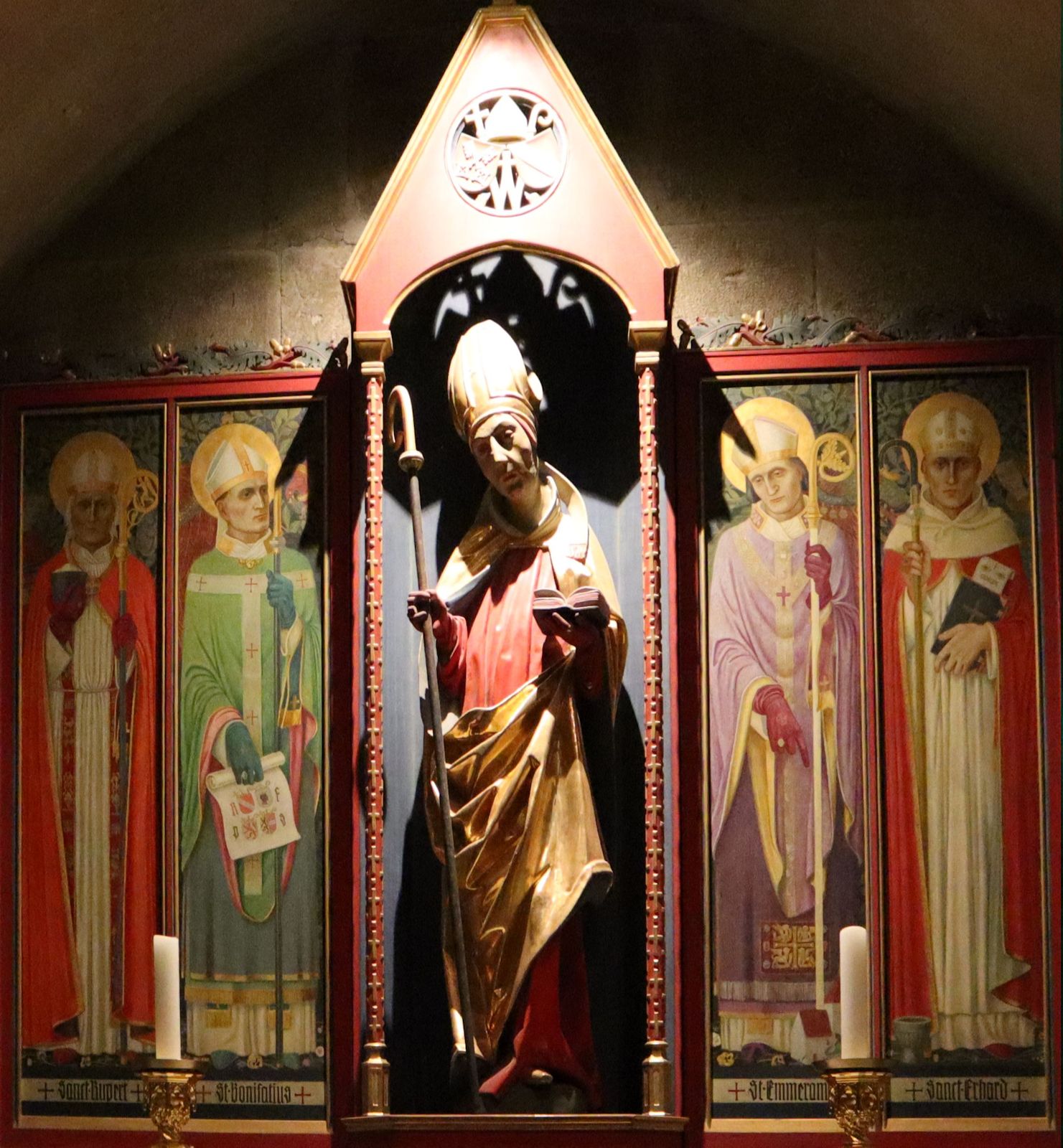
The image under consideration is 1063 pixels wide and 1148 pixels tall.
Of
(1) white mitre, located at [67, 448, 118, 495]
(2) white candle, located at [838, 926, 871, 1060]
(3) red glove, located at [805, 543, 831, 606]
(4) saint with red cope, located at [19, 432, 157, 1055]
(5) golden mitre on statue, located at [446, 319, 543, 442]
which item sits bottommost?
(2) white candle, located at [838, 926, 871, 1060]

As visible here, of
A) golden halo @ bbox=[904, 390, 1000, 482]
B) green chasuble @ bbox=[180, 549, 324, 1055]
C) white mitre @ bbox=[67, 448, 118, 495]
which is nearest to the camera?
green chasuble @ bbox=[180, 549, 324, 1055]

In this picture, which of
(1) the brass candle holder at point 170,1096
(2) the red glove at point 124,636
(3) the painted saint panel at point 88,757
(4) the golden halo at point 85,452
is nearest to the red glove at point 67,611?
(3) the painted saint panel at point 88,757

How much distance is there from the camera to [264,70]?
681cm

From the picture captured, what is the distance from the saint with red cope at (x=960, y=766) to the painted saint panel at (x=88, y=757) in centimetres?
188

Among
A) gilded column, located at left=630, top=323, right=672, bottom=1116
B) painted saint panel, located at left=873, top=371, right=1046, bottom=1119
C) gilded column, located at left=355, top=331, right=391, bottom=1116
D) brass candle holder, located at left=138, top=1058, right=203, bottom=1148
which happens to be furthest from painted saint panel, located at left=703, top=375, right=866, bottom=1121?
brass candle holder, located at left=138, top=1058, right=203, bottom=1148

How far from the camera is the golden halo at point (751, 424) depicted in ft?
20.9

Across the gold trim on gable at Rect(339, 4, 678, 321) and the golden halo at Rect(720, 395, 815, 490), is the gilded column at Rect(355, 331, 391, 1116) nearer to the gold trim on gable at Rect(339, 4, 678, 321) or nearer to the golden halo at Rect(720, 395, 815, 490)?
the gold trim on gable at Rect(339, 4, 678, 321)

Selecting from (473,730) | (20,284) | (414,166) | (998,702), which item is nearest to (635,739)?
(473,730)

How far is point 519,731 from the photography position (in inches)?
236

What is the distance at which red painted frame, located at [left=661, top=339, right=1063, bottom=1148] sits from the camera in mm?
5977

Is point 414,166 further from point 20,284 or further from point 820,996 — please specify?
point 820,996

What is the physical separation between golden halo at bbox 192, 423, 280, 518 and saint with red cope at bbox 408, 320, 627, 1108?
1.81 feet

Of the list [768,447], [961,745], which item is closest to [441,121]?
[768,447]

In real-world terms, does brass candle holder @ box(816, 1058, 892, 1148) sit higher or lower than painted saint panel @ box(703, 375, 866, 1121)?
lower
